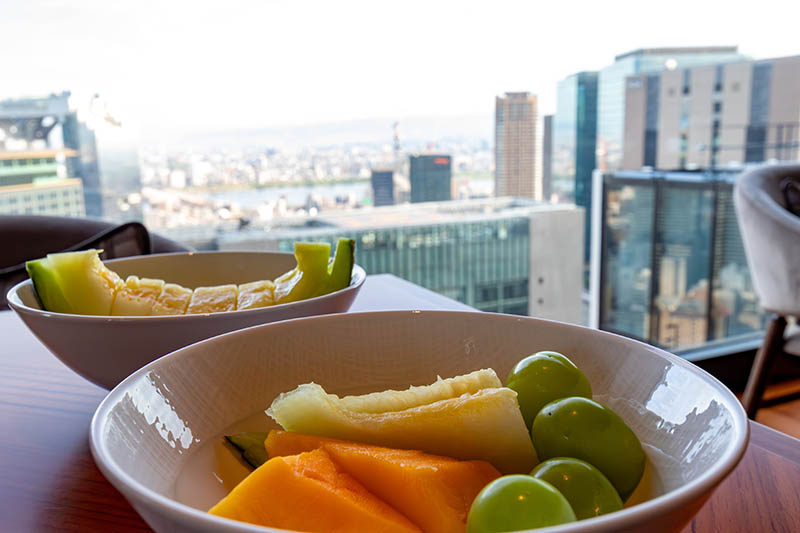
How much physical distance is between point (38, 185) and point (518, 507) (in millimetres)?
2917

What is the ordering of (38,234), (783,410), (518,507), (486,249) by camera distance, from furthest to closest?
(486,249), (783,410), (38,234), (518,507)

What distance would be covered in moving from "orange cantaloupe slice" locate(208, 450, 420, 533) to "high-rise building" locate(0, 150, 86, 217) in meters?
2.73

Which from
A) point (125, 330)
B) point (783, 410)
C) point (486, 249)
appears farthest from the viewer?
point (486, 249)

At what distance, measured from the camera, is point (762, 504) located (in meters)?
0.36

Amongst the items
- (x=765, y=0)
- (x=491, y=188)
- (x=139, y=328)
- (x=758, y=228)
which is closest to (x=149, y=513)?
(x=139, y=328)

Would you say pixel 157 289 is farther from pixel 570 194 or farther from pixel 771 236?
pixel 570 194

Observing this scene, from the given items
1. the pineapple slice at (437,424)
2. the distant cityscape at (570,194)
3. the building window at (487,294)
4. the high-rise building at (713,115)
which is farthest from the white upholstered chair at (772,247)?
the pineapple slice at (437,424)

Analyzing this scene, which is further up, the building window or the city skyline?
the city skyline

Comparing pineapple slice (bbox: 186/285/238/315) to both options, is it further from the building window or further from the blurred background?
the building window

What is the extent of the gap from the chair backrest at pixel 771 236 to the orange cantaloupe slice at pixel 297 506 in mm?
2165

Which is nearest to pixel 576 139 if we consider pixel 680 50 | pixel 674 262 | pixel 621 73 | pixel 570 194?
pixel 570 194

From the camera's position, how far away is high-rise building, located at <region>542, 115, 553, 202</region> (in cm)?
331

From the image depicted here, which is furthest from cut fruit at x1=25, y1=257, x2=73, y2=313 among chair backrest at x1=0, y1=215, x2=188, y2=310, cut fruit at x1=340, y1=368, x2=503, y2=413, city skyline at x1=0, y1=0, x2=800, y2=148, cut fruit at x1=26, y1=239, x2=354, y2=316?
city skyline at x1=0, y1=0, x2=800, y2=148

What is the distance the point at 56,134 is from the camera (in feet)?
8.81
